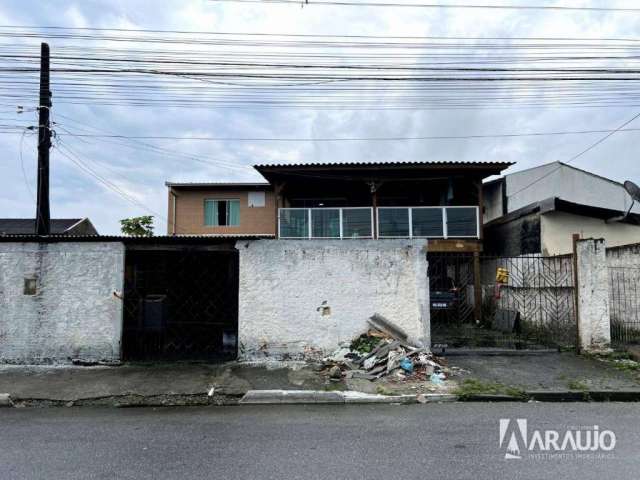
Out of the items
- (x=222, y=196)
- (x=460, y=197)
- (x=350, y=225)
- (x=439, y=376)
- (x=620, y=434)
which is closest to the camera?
(x=620, y=434)

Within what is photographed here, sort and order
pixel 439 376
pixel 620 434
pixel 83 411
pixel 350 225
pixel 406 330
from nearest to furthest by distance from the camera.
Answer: pixel 620 434 < pixel 83 411 < pixel 439 376 < pixel 406 330 < pixel 350 225

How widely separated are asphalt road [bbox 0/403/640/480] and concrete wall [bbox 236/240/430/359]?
216 cm

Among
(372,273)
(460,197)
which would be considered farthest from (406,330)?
(460,197)

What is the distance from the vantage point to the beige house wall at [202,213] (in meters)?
20.5

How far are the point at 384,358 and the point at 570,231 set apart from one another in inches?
404

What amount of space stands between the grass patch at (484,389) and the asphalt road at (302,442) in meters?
0.26

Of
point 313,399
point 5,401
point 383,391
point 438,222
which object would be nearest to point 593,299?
point 383,391

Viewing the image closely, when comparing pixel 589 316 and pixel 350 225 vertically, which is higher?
pixel 350 225

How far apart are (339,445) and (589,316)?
21.1ft

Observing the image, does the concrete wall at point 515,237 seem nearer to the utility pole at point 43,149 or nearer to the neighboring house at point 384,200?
the neighboring house at point 384,200

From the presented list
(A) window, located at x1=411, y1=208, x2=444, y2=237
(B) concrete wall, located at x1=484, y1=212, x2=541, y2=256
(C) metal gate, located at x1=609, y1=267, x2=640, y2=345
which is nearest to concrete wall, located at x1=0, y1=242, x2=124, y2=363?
(C) metal gate, located at x1=609, y1=267, x2=640, y2=345

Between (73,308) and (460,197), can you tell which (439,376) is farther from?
(460,197)

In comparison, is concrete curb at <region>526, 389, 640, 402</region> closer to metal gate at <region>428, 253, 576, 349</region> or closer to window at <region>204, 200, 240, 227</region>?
metal gate at <region>428, 253, 576, 349</region>

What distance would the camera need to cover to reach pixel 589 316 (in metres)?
8.20
